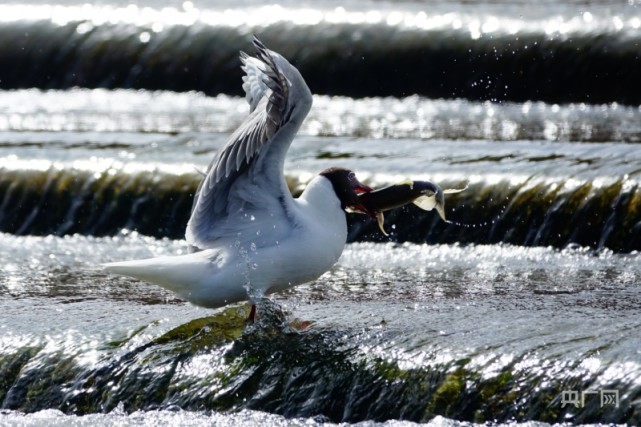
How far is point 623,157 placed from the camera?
8422 mm

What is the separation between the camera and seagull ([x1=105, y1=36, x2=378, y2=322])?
5.63 meters

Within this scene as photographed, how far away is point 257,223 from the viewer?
588cm

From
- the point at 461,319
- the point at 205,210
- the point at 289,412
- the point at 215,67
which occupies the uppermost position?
the point at 215,67

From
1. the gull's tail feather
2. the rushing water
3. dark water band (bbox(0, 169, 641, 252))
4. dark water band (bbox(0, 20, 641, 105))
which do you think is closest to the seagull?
the gull's tail feather

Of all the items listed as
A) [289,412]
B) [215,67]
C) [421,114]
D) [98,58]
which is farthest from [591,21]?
[289,412]

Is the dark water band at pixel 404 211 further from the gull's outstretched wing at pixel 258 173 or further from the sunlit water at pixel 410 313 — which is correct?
the gull's outstretched wing at pixel 258 173

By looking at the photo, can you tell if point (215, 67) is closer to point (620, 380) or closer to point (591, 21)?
point (591, 21)

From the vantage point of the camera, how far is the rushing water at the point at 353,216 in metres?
5.22

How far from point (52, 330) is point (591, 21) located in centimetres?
777

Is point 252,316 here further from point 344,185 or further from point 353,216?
point 353,216

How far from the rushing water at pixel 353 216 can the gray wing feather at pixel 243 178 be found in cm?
46

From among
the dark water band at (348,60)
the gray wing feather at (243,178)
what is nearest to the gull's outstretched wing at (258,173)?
the gray wing feather at (243,178)

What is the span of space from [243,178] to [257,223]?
0.22 meters

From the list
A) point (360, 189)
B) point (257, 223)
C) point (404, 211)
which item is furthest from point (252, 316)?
point (404, 211)
